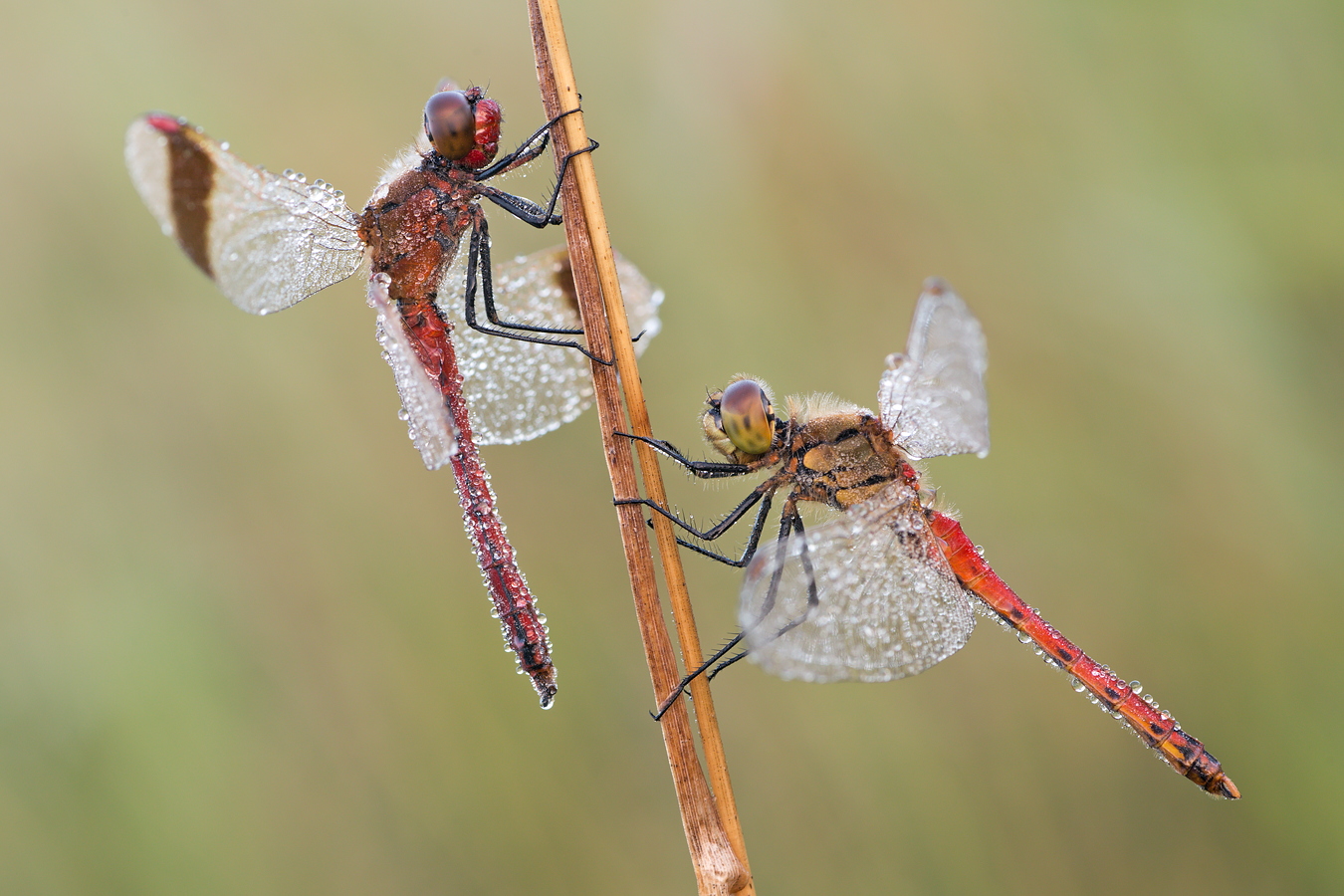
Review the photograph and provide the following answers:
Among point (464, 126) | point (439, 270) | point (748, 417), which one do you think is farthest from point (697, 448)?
point (464, 126)

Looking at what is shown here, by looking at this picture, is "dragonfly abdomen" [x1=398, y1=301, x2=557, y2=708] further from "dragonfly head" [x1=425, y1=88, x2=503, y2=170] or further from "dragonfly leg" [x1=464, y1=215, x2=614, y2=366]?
"dragonfly head" [x1=425, y1=88, x2=503, y2=170]

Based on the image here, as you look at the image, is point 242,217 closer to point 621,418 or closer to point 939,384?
point 621,418

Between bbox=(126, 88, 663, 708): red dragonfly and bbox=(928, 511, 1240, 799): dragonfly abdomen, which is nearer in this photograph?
bbox=(126, 88, 663, 708): red dragonfly

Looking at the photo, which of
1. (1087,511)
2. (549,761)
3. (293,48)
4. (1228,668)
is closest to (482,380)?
(549,761)

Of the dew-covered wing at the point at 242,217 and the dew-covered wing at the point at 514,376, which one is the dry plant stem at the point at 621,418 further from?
the dew-covered wing at the point at 242,217

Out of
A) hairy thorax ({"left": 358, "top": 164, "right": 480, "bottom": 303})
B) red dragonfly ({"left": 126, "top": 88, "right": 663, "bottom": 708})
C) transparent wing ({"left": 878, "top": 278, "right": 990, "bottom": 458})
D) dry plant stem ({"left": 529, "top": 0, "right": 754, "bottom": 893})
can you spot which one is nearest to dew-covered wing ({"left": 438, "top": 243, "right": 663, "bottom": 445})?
red dragonfly ({"left": 126, "top": 88, "right": 663, "bottom": 708})

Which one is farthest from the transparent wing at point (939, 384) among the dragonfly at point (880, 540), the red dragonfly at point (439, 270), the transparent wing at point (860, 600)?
the red dragonfly at point (439, 270)
